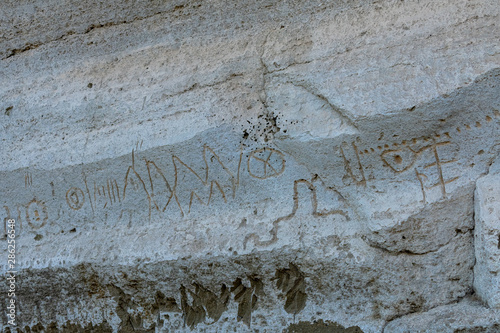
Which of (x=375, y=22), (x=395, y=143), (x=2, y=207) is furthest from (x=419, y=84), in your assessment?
(x=2, y=207)

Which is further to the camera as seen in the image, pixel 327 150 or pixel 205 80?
pixel 205 80

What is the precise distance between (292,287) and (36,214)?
4.14 feet

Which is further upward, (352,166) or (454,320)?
(352,166)

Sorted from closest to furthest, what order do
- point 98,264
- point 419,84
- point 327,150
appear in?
point 419,84
point 327,150
point 98,264

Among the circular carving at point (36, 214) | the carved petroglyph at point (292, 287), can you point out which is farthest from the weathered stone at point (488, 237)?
the circular carving at point (36, 214)

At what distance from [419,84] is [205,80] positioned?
0.86m

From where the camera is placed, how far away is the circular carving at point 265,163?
73.5 inches

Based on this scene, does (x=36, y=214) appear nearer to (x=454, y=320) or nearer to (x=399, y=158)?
(x=399, y=158)

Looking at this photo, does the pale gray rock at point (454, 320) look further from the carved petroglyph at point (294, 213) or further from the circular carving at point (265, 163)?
the circular carving at point (265, 163)

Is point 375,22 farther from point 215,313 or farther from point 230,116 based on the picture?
point 215,313

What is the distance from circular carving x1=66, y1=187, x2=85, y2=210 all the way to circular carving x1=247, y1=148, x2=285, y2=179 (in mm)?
817

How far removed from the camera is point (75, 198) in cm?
220

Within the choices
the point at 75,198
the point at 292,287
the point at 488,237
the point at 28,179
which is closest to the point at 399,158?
the point at 488,237

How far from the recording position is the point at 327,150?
176cm
